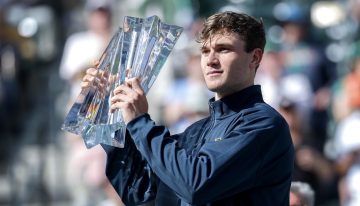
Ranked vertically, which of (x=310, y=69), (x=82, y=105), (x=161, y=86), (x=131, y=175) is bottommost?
(x=161, y=86)

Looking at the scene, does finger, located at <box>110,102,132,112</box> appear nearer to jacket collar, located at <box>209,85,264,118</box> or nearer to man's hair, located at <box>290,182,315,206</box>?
jacket collar, located at <box>209,85,264,118</box>

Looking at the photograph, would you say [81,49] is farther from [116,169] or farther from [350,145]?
[116,169]

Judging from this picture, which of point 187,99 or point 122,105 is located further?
point 187,99

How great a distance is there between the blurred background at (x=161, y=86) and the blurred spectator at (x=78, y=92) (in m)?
0.01

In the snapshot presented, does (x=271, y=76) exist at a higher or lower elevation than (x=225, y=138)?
lower

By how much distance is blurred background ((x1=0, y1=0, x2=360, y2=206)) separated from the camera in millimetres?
9094

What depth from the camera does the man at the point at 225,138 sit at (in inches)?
158

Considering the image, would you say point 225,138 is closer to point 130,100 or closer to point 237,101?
point 237,101

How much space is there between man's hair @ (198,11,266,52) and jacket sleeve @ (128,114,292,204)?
1.11 ft

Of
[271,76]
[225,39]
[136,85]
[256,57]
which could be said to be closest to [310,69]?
[271,76]

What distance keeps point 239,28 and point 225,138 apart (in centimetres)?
47

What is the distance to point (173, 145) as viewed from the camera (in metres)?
4.07

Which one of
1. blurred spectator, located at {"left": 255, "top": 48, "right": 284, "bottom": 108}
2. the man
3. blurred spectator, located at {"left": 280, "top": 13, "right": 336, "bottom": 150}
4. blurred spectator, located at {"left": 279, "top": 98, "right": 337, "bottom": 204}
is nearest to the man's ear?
the man

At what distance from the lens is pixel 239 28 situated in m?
4.23
